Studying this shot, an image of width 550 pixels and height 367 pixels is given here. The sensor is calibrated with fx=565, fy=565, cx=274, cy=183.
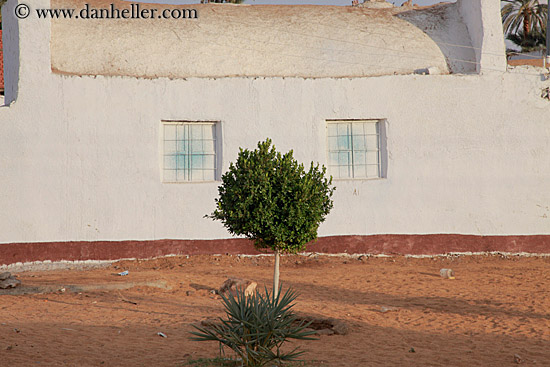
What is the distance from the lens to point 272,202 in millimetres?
6945

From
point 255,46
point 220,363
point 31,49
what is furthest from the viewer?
point 255,46

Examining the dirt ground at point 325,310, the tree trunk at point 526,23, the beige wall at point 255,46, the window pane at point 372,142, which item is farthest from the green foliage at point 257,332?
the tree trunk at point 526,23

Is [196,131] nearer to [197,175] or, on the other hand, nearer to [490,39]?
[197,175]

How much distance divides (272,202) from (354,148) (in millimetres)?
5297

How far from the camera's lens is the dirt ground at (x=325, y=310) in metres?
5.75

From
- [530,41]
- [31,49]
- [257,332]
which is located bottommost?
[257,332]

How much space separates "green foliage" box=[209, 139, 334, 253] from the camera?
694 cm

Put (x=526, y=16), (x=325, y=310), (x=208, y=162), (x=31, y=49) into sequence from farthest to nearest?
(x=526, y=16) < (x=208, y=162) < (x=31, y=49) < (x=325, y=310)

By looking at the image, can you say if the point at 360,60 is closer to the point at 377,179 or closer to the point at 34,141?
the point at 377,179

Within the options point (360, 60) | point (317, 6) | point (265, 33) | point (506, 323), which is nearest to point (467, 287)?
point (506, 323)

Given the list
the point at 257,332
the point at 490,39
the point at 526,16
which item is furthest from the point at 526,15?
the point at 257,332

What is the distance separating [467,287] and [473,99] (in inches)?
174

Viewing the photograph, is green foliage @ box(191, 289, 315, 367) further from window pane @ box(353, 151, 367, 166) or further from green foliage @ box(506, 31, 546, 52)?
green foliage @ box(506, 31, 546, 52)

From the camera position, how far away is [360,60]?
1221 cm
